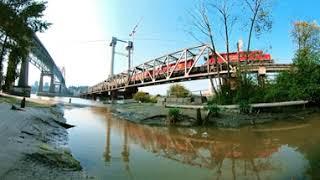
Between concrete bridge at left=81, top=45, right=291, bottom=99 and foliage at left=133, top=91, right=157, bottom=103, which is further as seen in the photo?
foliage at left=133, top=91, right=157, bottom=103

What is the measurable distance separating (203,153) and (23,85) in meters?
54.4

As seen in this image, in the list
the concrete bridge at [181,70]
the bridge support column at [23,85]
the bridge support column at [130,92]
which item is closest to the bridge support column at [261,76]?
the concrete bridge at [181,70]

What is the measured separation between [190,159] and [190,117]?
10.9m

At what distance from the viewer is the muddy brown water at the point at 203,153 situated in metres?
10.3

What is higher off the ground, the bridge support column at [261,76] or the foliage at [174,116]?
the bridge support column at [261,76]

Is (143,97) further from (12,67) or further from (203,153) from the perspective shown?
(203,153)

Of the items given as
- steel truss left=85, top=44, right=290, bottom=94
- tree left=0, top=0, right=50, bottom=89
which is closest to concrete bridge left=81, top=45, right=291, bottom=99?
steel truss left=85, top=44, right=290, bottom=94

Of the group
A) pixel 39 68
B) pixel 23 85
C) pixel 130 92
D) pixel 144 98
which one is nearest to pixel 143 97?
pixel 144 98

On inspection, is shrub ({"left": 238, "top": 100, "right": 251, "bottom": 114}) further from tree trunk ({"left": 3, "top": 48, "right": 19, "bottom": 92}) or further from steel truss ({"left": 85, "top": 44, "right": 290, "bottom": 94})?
tree trunk ({"left": 3, "top": 48, "right": 19, "bottom": 92})

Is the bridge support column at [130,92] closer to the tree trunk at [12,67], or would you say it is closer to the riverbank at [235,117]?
the tree trunk at [12,67]

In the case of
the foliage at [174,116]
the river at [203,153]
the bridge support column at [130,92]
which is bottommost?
the river at [203,153]

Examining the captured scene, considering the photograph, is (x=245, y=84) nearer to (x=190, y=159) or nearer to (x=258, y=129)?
(x=258, y=129)

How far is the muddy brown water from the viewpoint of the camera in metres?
10.3

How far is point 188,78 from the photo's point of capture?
5162 cm
